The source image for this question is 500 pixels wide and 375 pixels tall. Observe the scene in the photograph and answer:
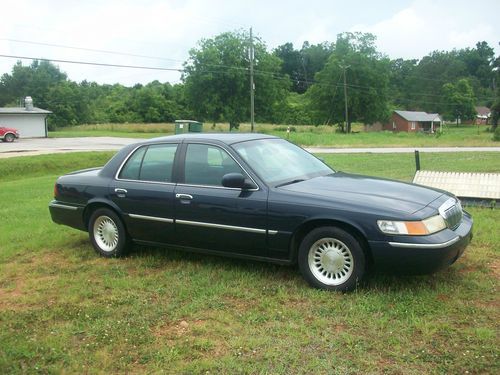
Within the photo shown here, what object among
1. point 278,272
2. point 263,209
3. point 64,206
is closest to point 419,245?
point 263,209

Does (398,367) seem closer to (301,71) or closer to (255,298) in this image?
(255,298)

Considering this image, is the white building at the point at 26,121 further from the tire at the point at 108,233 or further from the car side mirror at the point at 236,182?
the car side mirror at the point at 236,182

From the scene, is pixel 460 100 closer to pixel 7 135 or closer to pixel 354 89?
pixel 354 89

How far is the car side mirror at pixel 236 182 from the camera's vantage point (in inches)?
196

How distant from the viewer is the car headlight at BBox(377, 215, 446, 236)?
14.2ft

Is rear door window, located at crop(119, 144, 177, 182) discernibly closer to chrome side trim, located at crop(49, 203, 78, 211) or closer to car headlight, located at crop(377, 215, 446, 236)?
chrome side trim, located at crop(49, 203, 78, 211)

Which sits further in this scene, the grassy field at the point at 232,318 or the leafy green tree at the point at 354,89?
the leafy green tree at the point at 354,89

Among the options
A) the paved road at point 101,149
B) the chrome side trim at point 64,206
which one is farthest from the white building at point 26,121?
the chrome side trim at point 64,206

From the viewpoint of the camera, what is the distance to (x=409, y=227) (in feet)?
14.2

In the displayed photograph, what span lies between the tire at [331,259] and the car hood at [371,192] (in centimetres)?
34

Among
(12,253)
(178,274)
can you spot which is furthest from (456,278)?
(12,253)

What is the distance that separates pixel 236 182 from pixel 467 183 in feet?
17.3

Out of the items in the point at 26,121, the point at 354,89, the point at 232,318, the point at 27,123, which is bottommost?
the point at 232,318

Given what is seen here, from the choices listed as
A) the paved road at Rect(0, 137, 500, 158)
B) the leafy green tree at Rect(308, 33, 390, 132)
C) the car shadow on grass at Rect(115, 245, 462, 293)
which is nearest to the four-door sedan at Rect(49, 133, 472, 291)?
the car shadow on grass at Rect(115, 245, 462, 293)
